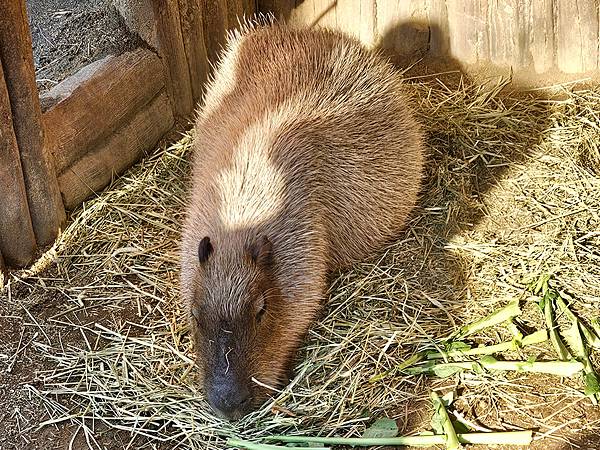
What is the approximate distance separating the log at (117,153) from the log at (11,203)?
0.36 metres

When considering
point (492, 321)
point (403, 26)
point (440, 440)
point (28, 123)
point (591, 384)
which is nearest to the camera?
point (440, 440)

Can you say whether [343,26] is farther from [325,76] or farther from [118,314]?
[118,314]

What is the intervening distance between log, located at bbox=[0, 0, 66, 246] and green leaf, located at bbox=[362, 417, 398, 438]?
225 centimetres

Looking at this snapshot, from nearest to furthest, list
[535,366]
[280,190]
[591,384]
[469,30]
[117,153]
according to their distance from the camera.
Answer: [591,384] < [535,366] < [280,190] < [117,153] < [469,30]

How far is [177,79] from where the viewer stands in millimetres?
5996

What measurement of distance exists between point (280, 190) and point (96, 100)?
145 cm

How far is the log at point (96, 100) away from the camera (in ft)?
17.0

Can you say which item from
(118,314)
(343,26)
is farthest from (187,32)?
(118,314)

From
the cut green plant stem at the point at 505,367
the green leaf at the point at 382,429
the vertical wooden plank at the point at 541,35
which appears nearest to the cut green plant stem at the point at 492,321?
the cut green plant stem at the point at 505,367

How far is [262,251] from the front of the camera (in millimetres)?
4336

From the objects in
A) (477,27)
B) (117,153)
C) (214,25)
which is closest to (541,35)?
(477,27)

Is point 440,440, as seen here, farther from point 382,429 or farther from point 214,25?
point 214,25

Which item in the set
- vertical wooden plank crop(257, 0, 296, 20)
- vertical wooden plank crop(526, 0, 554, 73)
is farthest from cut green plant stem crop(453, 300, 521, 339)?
vertical wooden plank crop(257, 0, 296, 20)

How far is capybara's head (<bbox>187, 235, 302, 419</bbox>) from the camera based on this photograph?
4.05m
